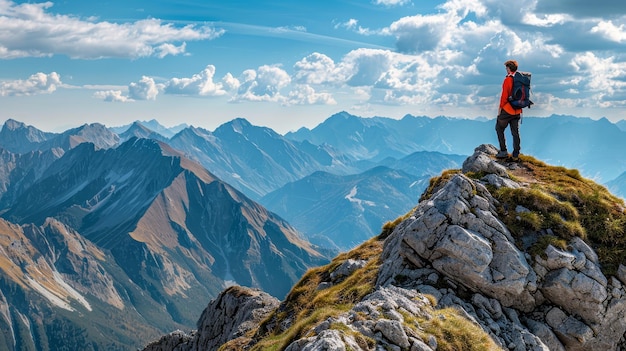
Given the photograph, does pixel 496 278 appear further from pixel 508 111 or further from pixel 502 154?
pixel 502 154

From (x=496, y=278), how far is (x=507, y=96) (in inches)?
529

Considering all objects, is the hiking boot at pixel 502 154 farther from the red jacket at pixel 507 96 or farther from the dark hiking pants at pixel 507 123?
the red jacket at pixel 507 96

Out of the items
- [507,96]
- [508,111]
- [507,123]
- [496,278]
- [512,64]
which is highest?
[512,64]

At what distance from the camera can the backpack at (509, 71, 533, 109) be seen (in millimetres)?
30328

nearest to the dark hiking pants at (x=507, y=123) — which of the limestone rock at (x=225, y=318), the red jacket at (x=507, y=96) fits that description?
the red jacket at (x=507, y=96)

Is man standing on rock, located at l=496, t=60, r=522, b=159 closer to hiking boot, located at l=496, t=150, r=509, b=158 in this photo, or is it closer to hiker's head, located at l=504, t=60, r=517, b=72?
hiker's head, located at l=504, t=60, r=517, b=72

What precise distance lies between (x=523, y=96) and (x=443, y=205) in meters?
10.6

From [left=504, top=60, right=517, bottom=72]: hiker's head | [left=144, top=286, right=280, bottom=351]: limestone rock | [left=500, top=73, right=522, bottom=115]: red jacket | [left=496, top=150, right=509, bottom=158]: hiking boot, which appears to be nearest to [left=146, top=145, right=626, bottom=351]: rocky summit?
[left=500, top=73, right=522, bottom=115]: red jacket

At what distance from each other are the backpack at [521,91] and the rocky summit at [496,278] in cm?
507

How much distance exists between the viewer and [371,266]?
29984 mm

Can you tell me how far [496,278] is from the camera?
2309 centimetres

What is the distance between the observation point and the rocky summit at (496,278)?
18.8 metres

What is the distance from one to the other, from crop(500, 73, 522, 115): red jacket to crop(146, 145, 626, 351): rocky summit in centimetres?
483

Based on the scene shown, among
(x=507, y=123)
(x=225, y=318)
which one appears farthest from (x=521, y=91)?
(x=225, y=318)
